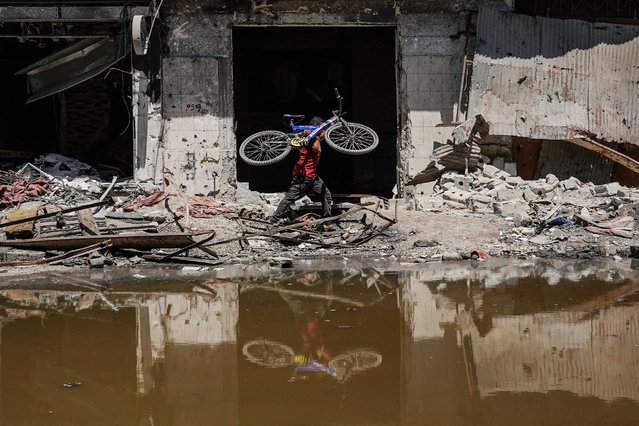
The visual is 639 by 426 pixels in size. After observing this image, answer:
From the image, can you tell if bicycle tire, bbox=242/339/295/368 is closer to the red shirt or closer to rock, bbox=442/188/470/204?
the red shirt

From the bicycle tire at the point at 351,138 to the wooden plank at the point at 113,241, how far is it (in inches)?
133

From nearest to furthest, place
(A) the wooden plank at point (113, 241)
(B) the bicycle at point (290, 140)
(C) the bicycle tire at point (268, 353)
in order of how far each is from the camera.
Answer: (C) the bicycle tire at point (268, 353), (A) the wooden plank at point (113, 241), (B) the bicycle at point (290, 140)

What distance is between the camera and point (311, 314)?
782cm

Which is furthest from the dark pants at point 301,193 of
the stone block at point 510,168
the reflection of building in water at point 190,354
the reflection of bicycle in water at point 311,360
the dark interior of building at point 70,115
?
the dark interior of building at point 70,115

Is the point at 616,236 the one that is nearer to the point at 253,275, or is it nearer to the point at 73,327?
the point at 253,275

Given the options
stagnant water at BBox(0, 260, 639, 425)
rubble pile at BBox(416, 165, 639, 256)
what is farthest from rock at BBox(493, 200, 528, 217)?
stagnant water at BBox(0, 260, 639, 425)

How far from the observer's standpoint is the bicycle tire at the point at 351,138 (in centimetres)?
1281

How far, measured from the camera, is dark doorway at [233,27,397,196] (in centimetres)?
1823

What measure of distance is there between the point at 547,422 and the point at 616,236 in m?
6.78

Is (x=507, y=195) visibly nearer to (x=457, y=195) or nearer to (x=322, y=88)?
(x=457, y=195)

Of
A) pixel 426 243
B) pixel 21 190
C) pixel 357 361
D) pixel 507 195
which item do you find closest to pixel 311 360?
pixel 357 361

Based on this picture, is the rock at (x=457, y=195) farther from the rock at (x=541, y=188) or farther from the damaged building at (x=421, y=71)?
the damaged building at (x=421, y=71)

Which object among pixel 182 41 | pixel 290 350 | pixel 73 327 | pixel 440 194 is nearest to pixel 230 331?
pixel 290 350

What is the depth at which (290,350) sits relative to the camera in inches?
261
